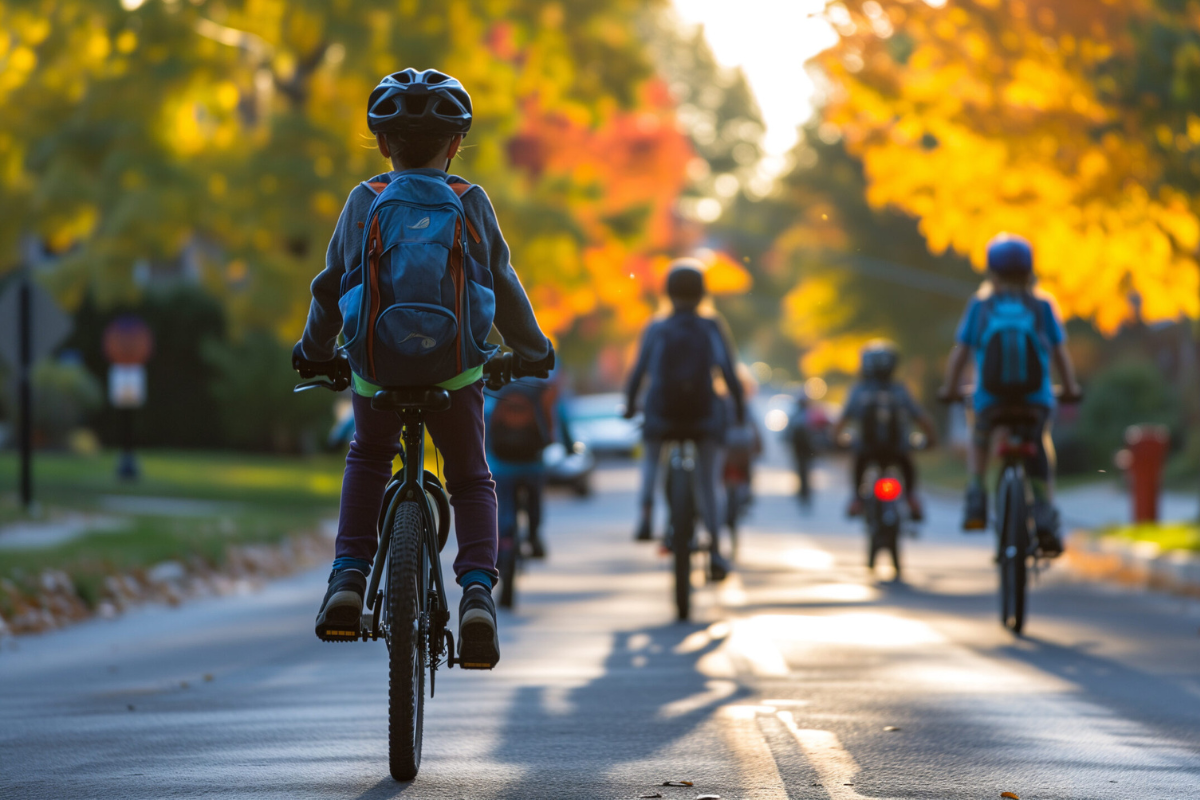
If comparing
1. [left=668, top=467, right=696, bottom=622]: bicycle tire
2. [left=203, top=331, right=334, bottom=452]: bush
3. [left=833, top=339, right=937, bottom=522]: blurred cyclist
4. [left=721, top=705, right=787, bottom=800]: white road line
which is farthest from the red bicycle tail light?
Answer: [left=203, top=331, right=334, bottom=452]: bush

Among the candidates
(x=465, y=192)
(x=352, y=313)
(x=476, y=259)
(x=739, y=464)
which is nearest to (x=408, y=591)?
(x=352, y=313)

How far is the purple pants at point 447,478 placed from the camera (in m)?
5.29

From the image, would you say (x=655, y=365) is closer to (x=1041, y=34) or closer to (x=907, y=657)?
(x=907, y=657)

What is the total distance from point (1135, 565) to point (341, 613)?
10.5 m

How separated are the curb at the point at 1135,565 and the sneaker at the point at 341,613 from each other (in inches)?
347

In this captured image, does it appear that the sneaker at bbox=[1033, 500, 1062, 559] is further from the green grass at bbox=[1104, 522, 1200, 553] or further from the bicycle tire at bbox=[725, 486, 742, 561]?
the bicycle tire at bbox=[725, 486, 742, 561]

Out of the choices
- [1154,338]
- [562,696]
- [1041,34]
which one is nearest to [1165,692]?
[562,696]

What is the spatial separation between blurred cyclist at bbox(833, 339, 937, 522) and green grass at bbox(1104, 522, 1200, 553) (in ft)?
8.12

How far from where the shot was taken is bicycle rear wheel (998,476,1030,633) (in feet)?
30.0

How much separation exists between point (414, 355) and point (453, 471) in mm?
501

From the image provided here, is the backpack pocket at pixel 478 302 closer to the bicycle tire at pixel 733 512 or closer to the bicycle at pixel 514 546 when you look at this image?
the bicycle at pixel 514 546

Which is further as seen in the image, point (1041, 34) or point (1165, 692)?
point (1041, 34)

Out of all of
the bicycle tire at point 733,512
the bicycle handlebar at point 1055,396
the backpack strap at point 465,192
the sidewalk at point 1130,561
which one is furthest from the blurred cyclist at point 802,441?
the backpack strap at point 465,192

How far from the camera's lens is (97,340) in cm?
3181
